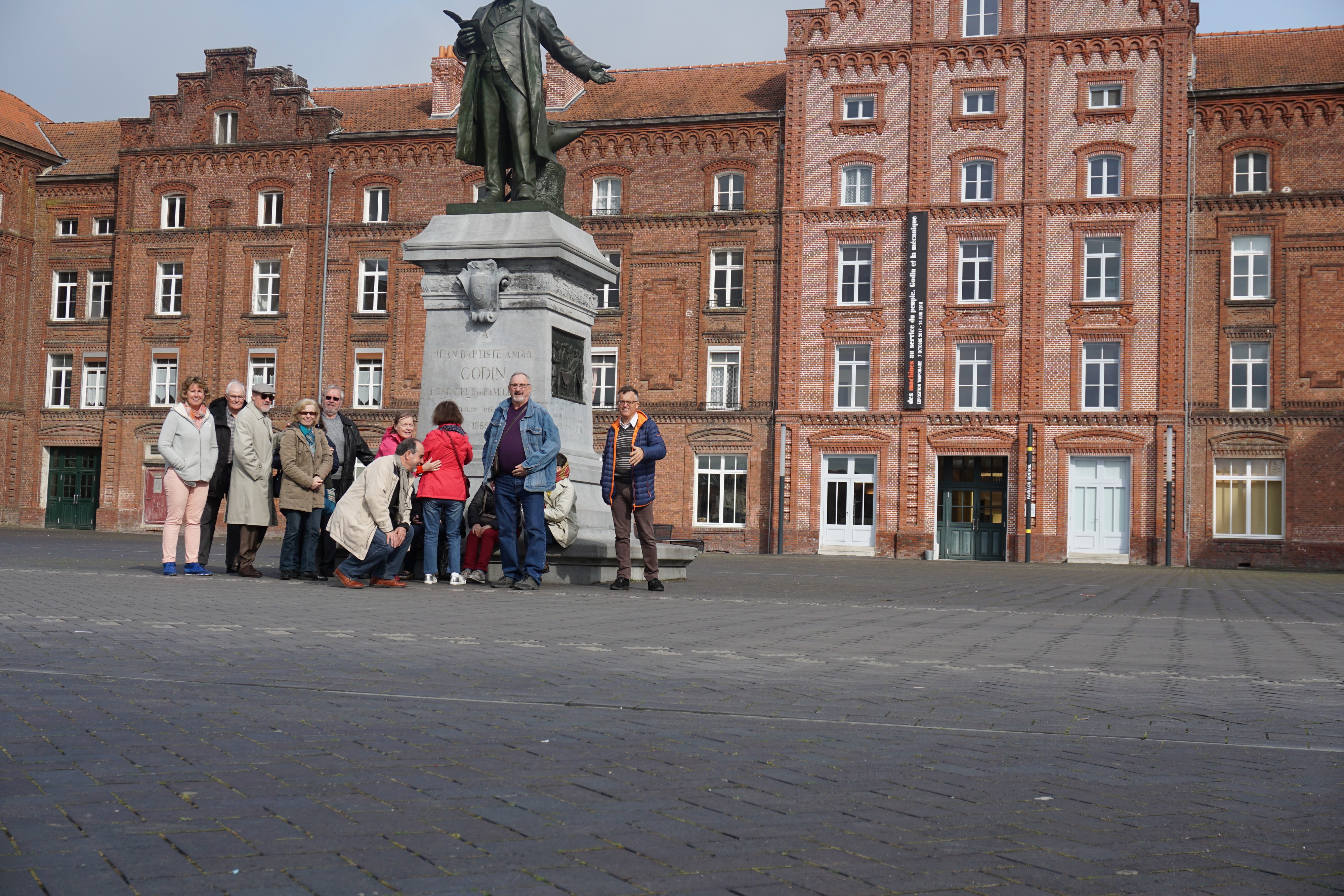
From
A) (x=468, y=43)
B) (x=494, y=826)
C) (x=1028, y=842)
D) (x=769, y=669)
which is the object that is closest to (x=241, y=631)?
(x=769, y=669)

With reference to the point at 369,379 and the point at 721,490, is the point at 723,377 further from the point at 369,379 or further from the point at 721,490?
the point at 369,379

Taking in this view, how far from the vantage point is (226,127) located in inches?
1797

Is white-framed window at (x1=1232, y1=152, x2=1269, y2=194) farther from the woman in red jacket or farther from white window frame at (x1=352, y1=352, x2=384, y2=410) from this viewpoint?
the woman in red jacket

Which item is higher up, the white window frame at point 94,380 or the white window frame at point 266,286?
the white window frame at point 266,286

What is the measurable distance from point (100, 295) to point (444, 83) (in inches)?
580

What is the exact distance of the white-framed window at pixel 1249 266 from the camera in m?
37.5

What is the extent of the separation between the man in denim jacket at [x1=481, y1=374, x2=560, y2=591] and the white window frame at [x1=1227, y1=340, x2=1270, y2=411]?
99.5 feet

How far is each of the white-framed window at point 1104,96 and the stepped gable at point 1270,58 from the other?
2191 mm

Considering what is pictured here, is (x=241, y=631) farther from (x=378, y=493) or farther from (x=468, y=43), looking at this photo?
(x=468, y=43)

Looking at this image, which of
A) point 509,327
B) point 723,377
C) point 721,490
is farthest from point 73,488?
point 509,327

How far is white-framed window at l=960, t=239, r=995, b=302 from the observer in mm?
39156

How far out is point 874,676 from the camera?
6.85 meters

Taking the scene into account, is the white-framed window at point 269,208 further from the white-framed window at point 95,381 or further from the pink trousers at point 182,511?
the pink trousers at point 182,511

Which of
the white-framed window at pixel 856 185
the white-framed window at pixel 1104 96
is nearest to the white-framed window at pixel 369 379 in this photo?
the white-framed window at pixel 856 185
